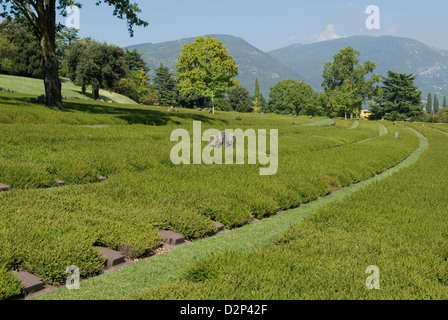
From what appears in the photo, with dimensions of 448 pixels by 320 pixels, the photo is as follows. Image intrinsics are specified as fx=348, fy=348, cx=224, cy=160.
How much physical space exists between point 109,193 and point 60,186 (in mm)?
2075

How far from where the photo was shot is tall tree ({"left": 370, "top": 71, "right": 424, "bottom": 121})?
10569 cm

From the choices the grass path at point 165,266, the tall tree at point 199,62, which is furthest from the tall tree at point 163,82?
the grass path at point 165,266

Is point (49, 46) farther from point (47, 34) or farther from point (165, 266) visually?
point (165, 266)

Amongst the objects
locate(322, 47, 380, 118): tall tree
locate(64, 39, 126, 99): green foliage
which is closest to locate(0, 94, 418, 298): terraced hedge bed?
locate(64, 39, 126, 99): green foliage

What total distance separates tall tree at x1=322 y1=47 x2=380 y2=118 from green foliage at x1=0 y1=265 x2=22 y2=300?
97.8m

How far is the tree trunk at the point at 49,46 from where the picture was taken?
2459cm

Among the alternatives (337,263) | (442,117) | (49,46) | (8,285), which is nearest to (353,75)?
(442,117)

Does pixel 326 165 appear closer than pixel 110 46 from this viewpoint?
Yes

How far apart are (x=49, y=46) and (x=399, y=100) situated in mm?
109013

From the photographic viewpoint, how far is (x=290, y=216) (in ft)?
31.3

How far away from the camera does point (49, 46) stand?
82.2 feet

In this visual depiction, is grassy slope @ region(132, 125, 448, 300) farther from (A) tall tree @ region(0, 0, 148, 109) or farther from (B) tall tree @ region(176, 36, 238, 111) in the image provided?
(B) tall tree @ region(176, 36, 238, 111)
